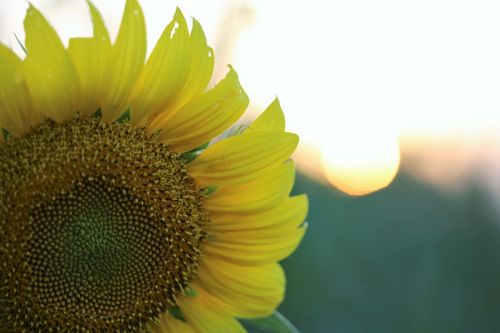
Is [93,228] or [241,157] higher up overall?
[241,157]

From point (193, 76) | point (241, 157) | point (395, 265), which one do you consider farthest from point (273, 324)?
point (395, 265)

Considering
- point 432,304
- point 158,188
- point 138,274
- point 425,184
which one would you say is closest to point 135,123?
point 158,188

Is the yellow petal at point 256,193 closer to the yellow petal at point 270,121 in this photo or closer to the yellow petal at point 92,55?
the yellow petal at point 270,121

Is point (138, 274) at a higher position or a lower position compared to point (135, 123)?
lower

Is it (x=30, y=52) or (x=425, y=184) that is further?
(x=425, y=184)

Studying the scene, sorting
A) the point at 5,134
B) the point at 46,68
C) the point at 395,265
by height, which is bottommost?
the point at 395,265

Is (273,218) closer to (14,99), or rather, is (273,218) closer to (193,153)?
(193,153)

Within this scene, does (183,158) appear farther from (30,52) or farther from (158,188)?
(30,52)
